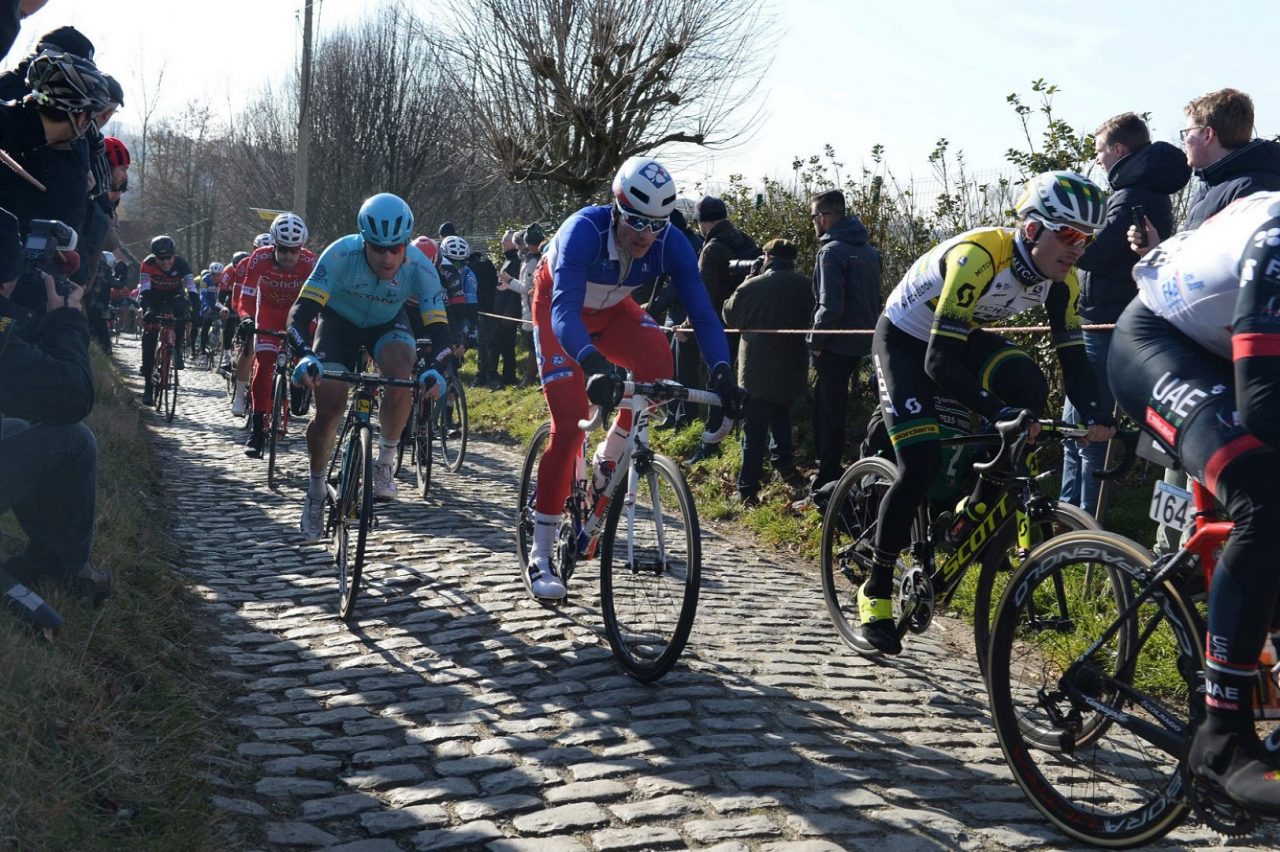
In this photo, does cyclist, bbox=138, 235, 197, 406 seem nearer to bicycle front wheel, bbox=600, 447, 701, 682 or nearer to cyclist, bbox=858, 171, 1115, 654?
bicycle front wheel, bbox=600, 447, 701, 682

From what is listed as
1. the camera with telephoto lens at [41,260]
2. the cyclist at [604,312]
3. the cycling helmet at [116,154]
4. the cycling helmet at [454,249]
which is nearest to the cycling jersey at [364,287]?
the cyclist at [604,312]

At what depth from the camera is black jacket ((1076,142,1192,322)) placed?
705 cm

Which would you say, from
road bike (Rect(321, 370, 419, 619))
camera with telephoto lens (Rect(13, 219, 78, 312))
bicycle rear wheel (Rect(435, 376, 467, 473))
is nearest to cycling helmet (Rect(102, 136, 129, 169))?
road bike (Rect(321, 370, 419, 619))

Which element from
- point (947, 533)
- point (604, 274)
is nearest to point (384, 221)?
point (604, 274)

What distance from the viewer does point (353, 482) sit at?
6746mm

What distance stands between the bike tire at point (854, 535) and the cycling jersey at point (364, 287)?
2.98 meters

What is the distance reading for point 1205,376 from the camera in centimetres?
350

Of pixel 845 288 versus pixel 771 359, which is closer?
pixel 845 288

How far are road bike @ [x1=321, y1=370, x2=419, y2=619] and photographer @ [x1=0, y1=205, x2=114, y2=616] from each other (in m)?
1.71

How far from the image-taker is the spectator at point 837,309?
9.69 meters

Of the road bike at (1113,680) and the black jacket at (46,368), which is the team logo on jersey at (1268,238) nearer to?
the road bike at (1113,680)

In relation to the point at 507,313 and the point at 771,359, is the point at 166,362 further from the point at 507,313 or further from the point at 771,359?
the point at 771,359

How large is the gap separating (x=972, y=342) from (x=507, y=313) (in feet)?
49.4

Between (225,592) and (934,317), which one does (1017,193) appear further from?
(225,592)
